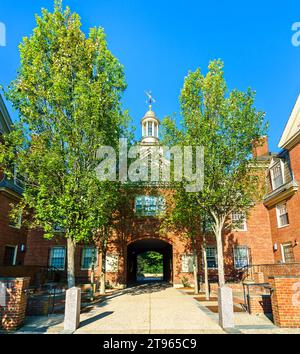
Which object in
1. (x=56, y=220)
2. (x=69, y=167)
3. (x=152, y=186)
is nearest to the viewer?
(x=56, y=220)

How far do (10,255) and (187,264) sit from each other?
13.2 meters

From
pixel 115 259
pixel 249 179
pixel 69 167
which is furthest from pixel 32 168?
pixel 115 259

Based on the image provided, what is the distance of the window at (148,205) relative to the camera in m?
21.4

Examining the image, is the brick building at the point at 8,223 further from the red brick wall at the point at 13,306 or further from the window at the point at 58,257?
the red brick wall at the point at 13,306

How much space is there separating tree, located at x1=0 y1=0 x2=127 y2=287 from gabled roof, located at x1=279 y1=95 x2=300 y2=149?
13168 mm

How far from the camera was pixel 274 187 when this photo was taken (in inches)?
830

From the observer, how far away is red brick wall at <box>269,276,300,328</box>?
7.71 m

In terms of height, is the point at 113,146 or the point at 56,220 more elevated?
the point at 113,146

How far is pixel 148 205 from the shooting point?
21703mm

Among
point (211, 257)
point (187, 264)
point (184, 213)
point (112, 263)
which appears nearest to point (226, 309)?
point (184, 213)

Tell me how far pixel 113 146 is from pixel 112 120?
1.49 meters

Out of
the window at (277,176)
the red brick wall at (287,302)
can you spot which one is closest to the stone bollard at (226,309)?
the red brick wall at (287,302)

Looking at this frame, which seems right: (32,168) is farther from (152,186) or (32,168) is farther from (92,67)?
(152,186)

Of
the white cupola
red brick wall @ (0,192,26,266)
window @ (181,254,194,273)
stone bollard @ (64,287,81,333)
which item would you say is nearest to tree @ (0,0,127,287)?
stone bollard @ (64,287,81,333)
